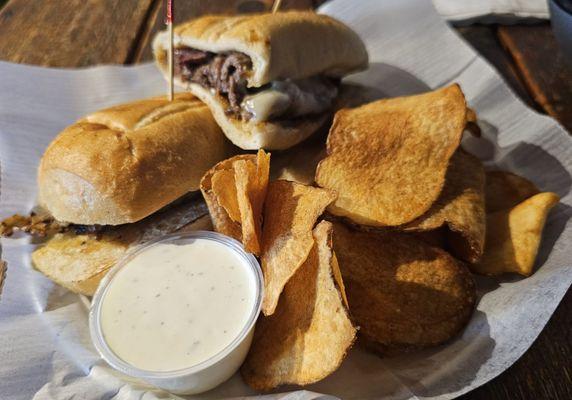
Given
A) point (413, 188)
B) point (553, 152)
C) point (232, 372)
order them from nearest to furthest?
point (232, 372) < point (413, 188) < point (553, 152)

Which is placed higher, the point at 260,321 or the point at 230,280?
the point at 230,280

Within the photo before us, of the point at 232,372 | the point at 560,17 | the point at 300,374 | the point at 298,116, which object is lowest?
the point at 232,372

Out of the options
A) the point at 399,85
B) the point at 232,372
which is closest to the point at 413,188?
the point at 232,372

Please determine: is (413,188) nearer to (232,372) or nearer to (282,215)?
(282,215)

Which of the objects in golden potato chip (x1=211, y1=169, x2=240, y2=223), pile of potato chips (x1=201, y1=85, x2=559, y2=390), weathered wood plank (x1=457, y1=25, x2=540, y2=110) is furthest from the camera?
weathered wood plank (x1=457, y1=25, x2=540, y2=110)

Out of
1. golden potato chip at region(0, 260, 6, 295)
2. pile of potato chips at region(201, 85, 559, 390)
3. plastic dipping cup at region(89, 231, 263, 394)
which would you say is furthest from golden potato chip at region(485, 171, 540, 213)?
golden potato chip at region(0, 260, 6, 295)

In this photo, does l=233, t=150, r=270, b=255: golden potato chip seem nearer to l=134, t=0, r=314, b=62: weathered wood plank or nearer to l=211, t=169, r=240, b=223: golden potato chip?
l=211, t=169, r=240, b=223: golden potato chip

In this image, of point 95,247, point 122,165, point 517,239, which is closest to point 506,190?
point 517,239
